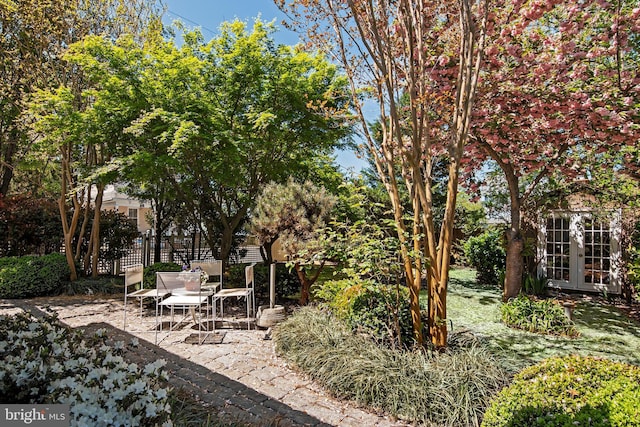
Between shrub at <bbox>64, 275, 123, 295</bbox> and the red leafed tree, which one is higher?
the red leafed tree

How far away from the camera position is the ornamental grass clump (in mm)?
2766

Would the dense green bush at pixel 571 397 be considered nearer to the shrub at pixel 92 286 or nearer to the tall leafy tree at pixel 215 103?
the tall leafy tree at pixel 215 103

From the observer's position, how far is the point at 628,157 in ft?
18.1

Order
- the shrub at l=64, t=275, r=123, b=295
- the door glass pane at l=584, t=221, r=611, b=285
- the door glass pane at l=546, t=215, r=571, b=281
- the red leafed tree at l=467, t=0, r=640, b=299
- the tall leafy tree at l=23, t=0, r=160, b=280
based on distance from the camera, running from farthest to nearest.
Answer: the door glass pane at l=546, t=215, r=571, b=281 < the door glass pane at l=584, t=221, r=611, b=285 < the shrub at l=64, t=275, r=123, b=295 < the tall leafy tree at l=23, t=0, r=160, b=280 < the red leafed tree at l=467, t=0, r=640, b=299

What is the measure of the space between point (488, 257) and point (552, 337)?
4718mm

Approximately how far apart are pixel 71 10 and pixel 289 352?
782 centimetres

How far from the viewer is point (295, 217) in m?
5.48

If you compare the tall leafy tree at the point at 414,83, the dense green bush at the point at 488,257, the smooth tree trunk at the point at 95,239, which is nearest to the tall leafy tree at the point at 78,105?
the smooth tree trunk at the point at 95,239

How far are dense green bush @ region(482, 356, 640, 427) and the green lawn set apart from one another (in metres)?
1.77

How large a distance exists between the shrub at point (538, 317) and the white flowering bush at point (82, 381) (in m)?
5.21

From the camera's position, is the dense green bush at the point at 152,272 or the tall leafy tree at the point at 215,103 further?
the dense green bush at the point at 152,272

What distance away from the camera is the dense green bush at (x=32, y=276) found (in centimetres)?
698

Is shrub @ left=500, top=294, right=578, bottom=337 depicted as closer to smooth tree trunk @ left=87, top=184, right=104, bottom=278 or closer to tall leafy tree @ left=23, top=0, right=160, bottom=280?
tall leafy tree @ left=23, top=0, right=160, bottom=280

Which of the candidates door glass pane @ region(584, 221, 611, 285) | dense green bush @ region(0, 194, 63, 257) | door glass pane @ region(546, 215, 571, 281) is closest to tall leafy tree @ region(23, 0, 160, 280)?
dense green bush @ region(0, 194, 63, 257)
